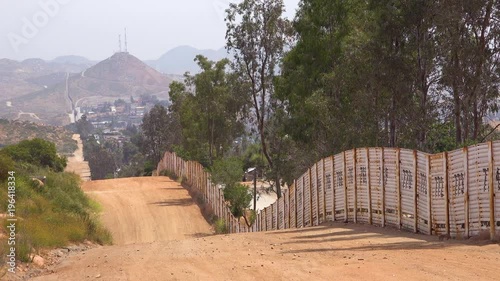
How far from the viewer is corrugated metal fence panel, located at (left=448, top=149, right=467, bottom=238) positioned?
12812mm

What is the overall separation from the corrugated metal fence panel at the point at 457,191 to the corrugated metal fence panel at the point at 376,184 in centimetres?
287

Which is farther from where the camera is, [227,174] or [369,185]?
[227,174]

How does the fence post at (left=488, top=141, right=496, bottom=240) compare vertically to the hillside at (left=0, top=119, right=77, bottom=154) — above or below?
below

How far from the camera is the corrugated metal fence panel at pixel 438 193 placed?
13.4 metres

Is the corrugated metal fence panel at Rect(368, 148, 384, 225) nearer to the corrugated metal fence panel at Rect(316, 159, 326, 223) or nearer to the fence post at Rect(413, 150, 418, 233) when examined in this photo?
the fence post at Rect(413, 150, 418, 233)

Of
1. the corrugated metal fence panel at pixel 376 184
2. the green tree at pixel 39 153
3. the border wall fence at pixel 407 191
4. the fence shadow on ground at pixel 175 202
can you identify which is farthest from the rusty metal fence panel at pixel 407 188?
the green tree at pixel 39 153

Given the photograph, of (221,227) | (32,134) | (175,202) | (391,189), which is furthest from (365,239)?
(32,134)

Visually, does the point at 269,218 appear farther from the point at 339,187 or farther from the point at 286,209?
the point at 339,187

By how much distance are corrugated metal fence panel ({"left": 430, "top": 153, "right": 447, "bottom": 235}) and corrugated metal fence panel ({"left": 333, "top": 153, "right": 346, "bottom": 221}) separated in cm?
442

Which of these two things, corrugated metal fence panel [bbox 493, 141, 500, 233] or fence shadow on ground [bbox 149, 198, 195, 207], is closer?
corrugated metal fence panel [bbox 493, 141, 500, 233]

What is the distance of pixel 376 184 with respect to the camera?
1620 cm

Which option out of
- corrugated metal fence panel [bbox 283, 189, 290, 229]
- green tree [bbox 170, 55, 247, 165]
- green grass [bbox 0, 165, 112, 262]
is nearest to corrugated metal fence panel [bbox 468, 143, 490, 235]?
green grass [bbox 0, 165, 112, 262]

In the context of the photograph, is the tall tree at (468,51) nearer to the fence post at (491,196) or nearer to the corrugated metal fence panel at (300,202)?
the corrugated metal fence panel at (300,202)

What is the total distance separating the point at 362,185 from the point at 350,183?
74 cm
